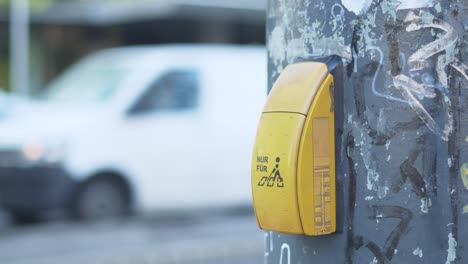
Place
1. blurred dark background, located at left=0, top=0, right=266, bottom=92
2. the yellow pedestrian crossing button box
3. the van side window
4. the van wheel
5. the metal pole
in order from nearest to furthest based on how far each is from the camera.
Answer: the yellow pedestrian crossing button box
the van wheel
the van side window
the metal pole
blurred dark background, located at left=0, top=0, right=266, bottom=92

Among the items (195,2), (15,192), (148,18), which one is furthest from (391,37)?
(148,18)

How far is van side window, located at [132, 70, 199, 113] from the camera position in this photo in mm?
9578

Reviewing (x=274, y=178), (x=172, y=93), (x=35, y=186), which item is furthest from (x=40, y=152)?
(x=274, y=178)

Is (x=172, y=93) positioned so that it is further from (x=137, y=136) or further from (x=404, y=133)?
(x=404, y=133)

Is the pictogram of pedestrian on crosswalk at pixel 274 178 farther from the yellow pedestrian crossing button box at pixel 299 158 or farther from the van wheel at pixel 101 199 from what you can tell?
the van wheel at pixel 101 199

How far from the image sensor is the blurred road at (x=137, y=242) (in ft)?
25.9

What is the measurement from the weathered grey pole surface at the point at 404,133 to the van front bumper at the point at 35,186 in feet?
23.0

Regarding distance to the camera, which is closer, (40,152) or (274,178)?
(274,178)

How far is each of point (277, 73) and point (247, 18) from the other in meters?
18.6

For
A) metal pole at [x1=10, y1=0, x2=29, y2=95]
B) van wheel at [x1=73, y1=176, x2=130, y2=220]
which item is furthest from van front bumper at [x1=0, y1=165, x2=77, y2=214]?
metal pole at [x1=10, y1=0, x2=29, y2=95]

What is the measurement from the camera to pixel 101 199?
9.30 metres

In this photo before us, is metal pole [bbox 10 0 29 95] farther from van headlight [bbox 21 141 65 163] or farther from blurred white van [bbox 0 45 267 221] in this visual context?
van headlight [bbox 21 141 65 163]

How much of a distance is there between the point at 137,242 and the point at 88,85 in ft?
6.86

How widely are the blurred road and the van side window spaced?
1166 millimetres
